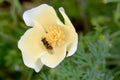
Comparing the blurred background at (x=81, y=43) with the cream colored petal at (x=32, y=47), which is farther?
the blurred background at (x=81, y=43)

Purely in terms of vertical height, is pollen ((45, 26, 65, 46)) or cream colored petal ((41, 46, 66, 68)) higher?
pollen ((45, 26, 65, 46))

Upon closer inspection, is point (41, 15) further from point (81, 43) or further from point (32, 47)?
point (81, 43)

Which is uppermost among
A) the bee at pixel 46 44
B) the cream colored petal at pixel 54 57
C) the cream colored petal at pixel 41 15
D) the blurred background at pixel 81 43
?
the cream colored petal at pixel 41 15

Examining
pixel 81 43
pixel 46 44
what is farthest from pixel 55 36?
pixel 81 43

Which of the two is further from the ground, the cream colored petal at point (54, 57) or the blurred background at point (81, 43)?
the cream colored petal at point (54, 57)

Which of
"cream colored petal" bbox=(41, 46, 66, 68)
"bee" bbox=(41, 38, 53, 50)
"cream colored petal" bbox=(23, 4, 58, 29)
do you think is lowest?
"cream colored petal" bbox=(41, 46, 66, 68)

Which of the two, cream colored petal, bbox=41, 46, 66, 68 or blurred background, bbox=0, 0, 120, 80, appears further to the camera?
blurred background, bbox=0, 0, 120, 80
